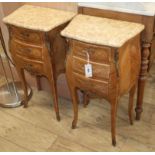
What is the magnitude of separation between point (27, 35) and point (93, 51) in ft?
1.41

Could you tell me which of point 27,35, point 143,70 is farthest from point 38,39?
point 143,70

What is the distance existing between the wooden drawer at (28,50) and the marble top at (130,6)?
375mm

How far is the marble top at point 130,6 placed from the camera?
1.41 m

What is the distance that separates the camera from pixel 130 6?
4.81ft

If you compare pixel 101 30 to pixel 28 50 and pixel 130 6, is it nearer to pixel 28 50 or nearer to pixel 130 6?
pixel 130 6

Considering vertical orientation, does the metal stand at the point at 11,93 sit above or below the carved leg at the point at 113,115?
below

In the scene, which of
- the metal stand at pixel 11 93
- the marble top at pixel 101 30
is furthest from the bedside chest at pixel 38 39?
the metal stand at pixel 11 93

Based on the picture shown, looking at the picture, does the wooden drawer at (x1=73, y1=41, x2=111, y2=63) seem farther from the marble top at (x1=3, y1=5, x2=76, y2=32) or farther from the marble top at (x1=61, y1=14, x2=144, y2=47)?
the marble top at (x1=3, y1=5, x2=76, y2=32)

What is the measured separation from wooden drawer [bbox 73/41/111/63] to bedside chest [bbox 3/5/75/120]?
0.20 m

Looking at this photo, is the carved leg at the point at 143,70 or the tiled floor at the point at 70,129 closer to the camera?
the carved leg at the point at 143,70

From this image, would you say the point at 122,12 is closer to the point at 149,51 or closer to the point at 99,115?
the point at 149,51

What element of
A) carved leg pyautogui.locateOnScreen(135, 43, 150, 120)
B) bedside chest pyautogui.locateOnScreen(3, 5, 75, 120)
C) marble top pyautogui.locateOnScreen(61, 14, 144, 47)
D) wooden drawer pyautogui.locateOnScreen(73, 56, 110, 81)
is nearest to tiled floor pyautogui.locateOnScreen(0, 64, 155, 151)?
carved leg pyautogui.locateOnScreen(135, 43, 150, 120)

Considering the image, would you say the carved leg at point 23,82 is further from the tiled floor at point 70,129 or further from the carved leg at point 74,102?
the carved leg at point 74,102

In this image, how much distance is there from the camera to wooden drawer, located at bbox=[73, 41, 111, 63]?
4.42 feet
